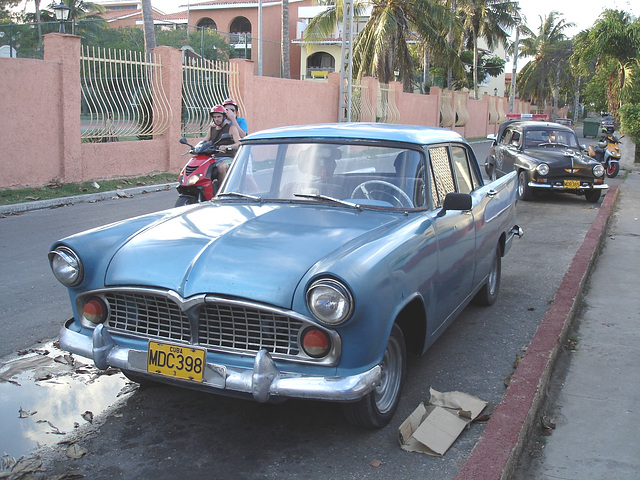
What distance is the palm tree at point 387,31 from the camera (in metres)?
29.2

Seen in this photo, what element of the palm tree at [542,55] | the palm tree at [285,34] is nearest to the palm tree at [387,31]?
the palm tree at [285,34]

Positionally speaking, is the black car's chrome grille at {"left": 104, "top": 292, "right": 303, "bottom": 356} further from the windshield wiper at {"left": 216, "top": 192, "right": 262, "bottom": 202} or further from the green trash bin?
the green trash bin

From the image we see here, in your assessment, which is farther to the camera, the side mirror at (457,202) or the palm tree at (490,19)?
the palm tree at (490,19)

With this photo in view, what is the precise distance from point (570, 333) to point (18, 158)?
33.1 feet

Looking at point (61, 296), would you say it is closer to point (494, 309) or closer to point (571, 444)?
point (494, 309)

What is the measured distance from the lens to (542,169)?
13.2 meters

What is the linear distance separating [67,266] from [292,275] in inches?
50.9

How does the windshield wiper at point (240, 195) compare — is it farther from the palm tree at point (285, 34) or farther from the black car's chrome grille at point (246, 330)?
the palm tree at point (285, 34)

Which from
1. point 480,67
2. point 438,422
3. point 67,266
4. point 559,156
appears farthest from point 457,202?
point 480,67

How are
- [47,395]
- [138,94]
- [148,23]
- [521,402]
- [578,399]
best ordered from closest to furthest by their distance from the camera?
[521,402], [47,395], [578,399], [138,94], [148,23]

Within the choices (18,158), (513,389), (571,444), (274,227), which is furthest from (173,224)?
(18,158)

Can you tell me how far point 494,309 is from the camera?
6227 millimetres

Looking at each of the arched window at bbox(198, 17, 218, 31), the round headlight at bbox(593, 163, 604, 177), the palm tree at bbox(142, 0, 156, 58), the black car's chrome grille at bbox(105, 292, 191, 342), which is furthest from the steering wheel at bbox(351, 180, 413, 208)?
the arched window at bbox(198, 17, 218, 31)

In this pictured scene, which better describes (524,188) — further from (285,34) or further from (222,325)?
(285,34)
